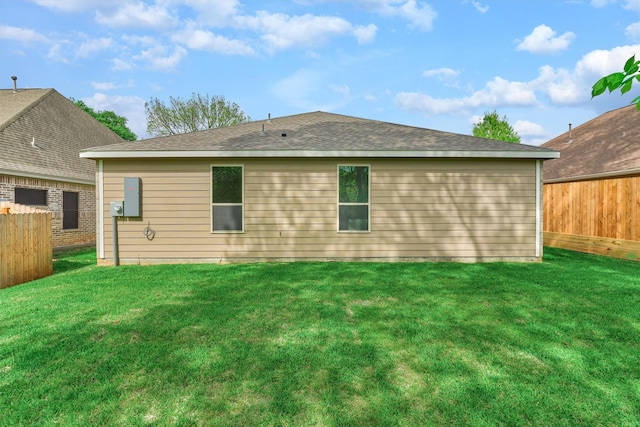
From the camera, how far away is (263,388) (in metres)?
2.33

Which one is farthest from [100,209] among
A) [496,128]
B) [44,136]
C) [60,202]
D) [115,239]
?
[496,128]

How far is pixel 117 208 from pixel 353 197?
17.9ft

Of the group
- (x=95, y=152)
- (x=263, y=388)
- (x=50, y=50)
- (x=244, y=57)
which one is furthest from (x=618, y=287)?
(x=50, y=50)

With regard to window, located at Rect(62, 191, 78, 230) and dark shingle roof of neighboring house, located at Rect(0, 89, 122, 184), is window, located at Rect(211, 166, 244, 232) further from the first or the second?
window, located at Rect(62, 191, 78, 230)

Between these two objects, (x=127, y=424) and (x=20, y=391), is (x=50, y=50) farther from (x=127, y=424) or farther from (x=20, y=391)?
(x=127, y=424)

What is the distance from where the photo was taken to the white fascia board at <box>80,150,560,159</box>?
23.0ft

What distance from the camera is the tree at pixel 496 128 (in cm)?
2061

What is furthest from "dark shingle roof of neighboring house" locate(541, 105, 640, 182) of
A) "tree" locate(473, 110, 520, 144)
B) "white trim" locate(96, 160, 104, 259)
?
"white trim" locate(96, 160, 104, 259)

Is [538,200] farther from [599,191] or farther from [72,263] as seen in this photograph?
[72,263]

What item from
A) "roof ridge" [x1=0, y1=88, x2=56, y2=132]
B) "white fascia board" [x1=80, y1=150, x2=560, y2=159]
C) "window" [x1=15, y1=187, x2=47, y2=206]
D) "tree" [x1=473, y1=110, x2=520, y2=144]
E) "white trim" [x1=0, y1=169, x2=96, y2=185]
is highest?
"tree" [x1=473, y1=110, x2=520, y2=144]

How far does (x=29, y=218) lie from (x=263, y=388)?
21.3ft

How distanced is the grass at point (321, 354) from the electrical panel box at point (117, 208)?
86.9 inches

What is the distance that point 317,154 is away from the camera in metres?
7.11

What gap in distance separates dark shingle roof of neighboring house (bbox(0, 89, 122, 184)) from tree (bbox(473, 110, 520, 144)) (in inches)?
881
